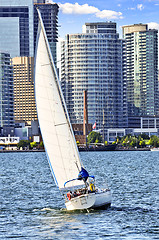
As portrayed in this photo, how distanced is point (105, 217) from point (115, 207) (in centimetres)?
696

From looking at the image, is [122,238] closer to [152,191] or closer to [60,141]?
[60,141]

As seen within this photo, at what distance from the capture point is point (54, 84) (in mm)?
54188

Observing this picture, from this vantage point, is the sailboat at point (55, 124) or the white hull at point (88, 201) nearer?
the white hull at point (88, 201)

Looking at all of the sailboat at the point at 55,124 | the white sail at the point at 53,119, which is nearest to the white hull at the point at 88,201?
the sailboat at the point at 55,124

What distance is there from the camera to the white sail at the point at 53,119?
53.8 meters

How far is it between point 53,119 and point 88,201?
26.3 feet

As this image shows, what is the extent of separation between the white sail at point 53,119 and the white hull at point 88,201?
2.25m

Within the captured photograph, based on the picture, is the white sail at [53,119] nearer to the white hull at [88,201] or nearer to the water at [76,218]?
the white hull at [88,201]

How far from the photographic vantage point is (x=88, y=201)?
51812mm

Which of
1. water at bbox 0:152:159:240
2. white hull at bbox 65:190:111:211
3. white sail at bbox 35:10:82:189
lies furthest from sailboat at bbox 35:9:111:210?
water at bbox 0:152:159:240

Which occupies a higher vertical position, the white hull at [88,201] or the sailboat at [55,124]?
the sailboat at [55,124]

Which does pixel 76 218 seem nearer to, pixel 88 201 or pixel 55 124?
pixel 88 201

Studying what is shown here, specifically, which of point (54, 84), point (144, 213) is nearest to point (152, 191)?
point (144, 213)

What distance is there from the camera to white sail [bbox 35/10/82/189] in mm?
53812
